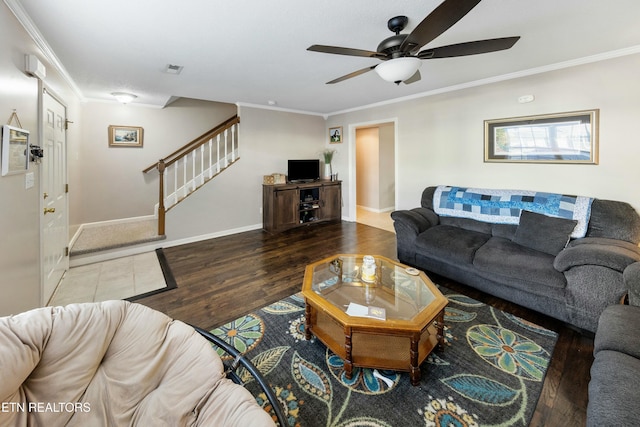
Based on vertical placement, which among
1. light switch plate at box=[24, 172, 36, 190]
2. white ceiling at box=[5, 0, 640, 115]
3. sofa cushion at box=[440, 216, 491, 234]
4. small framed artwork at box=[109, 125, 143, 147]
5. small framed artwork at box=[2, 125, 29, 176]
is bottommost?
sofa cushion at box=[440, 216, 491, 234]

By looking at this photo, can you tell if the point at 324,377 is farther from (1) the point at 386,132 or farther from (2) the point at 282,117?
(1) the point at 386,132

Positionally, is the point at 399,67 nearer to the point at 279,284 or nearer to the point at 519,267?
the point at 519,267

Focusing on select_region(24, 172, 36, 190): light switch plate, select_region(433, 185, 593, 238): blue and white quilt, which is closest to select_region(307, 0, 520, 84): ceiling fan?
select_region(433, 185, 593, 238): blue and white quilt

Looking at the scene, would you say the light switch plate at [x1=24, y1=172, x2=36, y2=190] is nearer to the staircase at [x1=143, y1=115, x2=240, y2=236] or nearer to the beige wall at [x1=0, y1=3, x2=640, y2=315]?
the beige wall at [x1=0, y1=3, x2=640, y2=315]

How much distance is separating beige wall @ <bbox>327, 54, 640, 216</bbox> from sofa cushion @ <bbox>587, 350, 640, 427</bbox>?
2.38m

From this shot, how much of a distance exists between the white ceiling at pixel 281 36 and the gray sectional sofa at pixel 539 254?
1.56 metres

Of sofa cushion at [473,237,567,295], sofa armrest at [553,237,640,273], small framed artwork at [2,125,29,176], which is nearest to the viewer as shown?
small framed artwork at [2,125,29,176]

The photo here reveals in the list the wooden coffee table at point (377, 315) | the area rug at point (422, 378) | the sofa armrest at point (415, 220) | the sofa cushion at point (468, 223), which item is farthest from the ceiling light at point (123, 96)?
the sofa cushion at point (468, 223)

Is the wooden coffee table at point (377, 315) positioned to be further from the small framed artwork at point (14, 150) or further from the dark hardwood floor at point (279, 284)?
the small framed artwork at point (14, 150)

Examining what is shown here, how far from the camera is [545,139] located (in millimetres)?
3146

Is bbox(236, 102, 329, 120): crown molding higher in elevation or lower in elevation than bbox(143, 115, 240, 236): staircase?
higher

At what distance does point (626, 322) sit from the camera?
148cm

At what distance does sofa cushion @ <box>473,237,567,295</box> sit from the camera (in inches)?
88.6

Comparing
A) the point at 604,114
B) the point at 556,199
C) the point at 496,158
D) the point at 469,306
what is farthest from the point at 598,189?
the point at 469,306
